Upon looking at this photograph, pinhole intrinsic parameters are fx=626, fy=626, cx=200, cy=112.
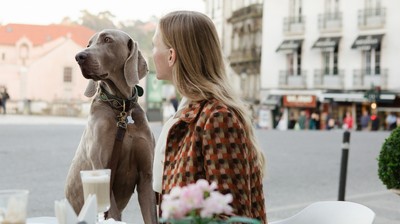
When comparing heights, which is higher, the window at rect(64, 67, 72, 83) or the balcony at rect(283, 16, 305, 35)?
the balcony at rect(283, 16, 305, 35)

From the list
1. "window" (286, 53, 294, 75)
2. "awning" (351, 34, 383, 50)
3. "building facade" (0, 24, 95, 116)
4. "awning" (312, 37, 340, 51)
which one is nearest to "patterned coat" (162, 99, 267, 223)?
"awning" (351, 34, 383, 50)

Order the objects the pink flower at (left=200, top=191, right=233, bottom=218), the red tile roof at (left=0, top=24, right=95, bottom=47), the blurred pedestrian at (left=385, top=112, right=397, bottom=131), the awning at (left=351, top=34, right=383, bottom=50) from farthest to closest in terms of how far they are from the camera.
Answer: the red tile roof at (left=0, top=24, right=95, bottom=47), the awning at (left=351, top=34, right=383, bottom=50), the blurred pedestrian at (left=385, top=112, right=397, bottom=131), the pink flower at (left=200, top=191, right=233, bottom=218)

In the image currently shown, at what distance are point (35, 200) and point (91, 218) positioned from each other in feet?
17.2

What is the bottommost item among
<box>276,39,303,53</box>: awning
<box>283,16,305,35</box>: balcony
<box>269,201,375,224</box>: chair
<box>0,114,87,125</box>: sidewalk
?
<box>0,114,87,125</box>: sidewalk

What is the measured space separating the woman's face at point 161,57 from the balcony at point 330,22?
36310mm

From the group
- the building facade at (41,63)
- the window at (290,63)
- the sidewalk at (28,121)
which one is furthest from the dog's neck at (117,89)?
the building facade at (41,63)

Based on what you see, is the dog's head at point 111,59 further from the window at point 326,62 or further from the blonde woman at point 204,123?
the window at point 326,62

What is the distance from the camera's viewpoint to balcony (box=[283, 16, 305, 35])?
129 ft

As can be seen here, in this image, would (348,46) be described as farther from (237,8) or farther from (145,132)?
(145,132)

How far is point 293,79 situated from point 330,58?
109 inches

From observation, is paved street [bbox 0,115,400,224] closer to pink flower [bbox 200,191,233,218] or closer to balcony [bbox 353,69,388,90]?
pink flower [bbox 200,191,233,218]

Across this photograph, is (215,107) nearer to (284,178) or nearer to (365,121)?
(284,178)

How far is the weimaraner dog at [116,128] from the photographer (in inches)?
123

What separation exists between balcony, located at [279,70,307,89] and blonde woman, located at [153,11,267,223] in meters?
36.7
